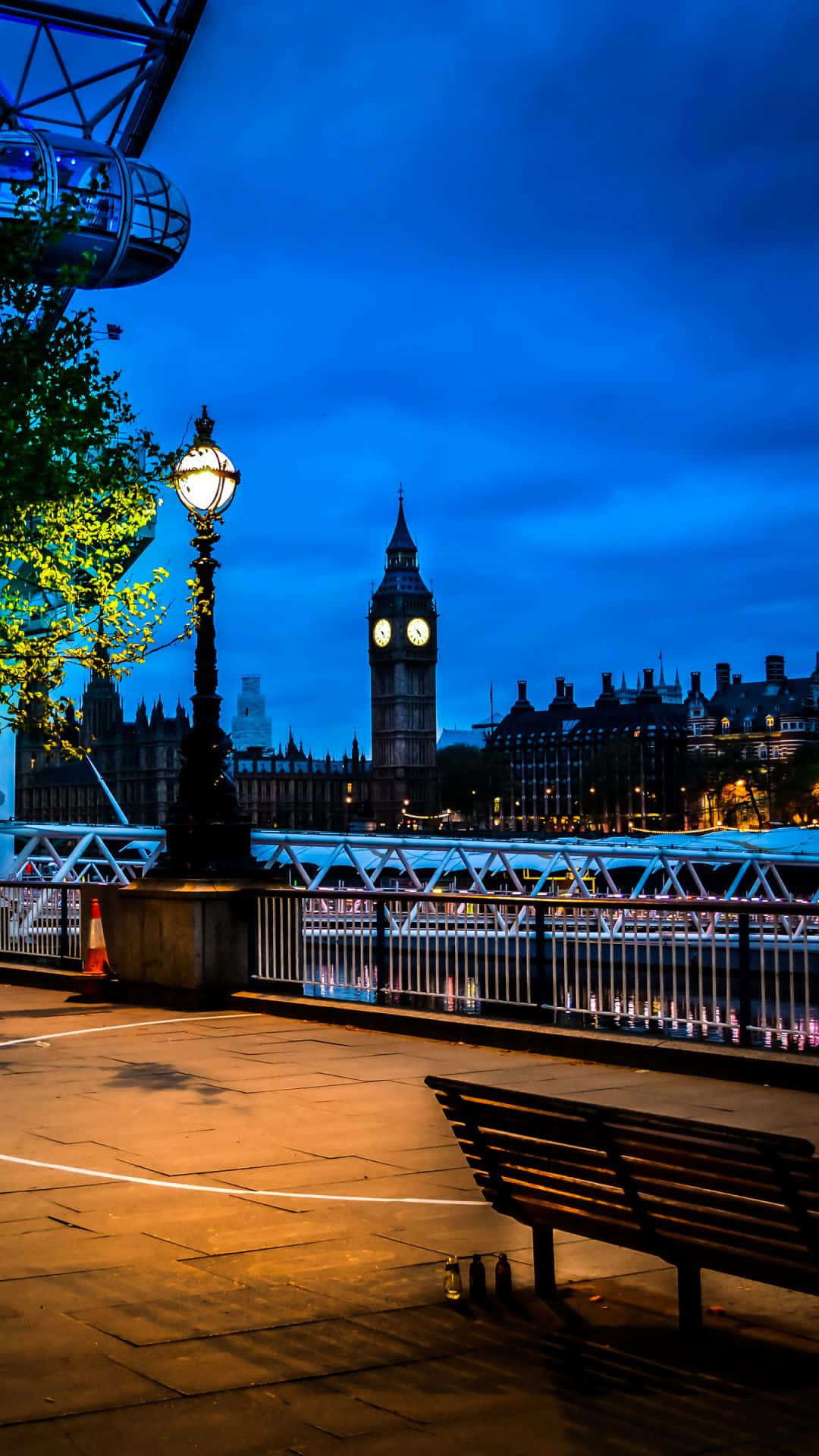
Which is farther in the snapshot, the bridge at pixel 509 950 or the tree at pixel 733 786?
the tree at pixel 733 786

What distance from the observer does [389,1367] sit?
5523mm

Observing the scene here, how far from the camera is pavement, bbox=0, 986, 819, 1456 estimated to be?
500 centimetres

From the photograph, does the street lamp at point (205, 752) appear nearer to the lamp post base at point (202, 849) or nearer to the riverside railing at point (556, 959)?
the lamp post base at point (202, 849)

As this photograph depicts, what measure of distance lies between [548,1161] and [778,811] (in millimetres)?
154396

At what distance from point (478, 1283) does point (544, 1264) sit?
0.84ft

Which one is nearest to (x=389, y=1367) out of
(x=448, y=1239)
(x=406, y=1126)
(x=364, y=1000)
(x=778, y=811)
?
(x=448, y=1239)

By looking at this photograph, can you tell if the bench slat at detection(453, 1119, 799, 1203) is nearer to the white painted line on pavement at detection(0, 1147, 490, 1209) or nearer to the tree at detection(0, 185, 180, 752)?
the white painted line on pavement at detection(0, 1147, 490, 1209)

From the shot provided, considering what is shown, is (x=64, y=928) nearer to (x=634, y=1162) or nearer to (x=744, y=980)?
(x=744, y=980)

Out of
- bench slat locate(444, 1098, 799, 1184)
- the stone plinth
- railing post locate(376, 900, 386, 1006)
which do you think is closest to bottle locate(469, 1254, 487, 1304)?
bench slat locate(444, 1098, 799, 1184)

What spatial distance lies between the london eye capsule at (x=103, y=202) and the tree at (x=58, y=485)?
1001cm

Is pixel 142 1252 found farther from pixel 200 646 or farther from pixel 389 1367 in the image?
pixel 200 646

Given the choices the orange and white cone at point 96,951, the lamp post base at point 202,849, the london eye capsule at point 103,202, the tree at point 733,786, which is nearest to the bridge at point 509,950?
the lamp post base at point 202,849

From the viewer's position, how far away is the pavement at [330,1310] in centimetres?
500

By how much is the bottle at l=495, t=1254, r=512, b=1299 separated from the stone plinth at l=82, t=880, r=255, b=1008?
1033cm
